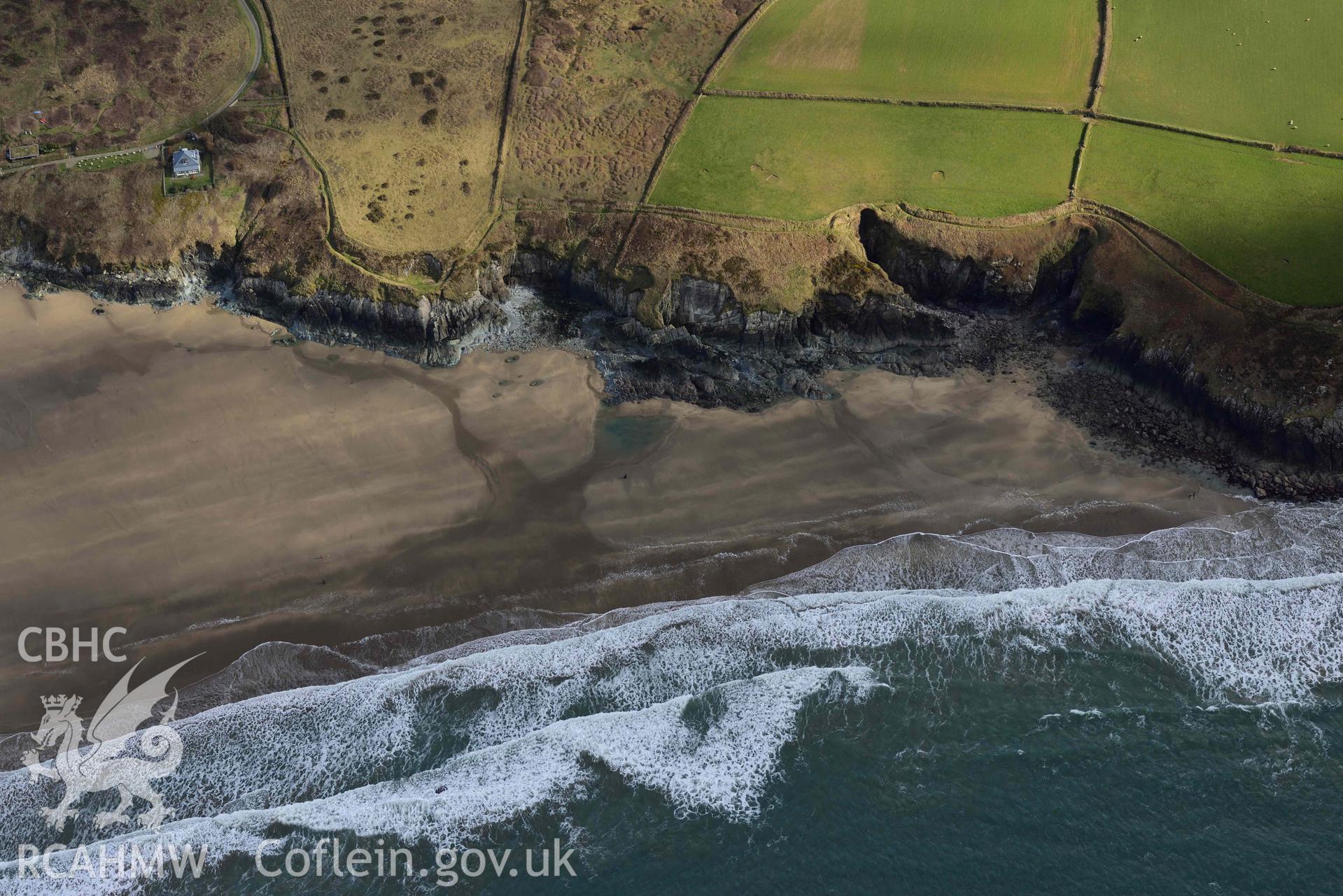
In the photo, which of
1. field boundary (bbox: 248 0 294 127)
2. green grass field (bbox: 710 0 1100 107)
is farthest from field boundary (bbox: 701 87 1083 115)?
field boundary (bbox: 248 0 294 127)

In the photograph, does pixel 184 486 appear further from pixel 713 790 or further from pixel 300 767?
pixel 713 790

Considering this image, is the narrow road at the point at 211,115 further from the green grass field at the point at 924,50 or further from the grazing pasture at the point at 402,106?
the green grass field at the point at 924,50

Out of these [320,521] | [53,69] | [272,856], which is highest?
[53,69]

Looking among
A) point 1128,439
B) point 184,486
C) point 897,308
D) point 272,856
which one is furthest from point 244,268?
point 1128,439

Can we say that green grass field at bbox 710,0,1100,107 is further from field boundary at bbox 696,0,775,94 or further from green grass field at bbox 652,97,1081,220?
green grass field at bbox 652,97,1081,220

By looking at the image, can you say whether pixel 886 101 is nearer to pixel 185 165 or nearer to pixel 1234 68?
pixel 1234 68
